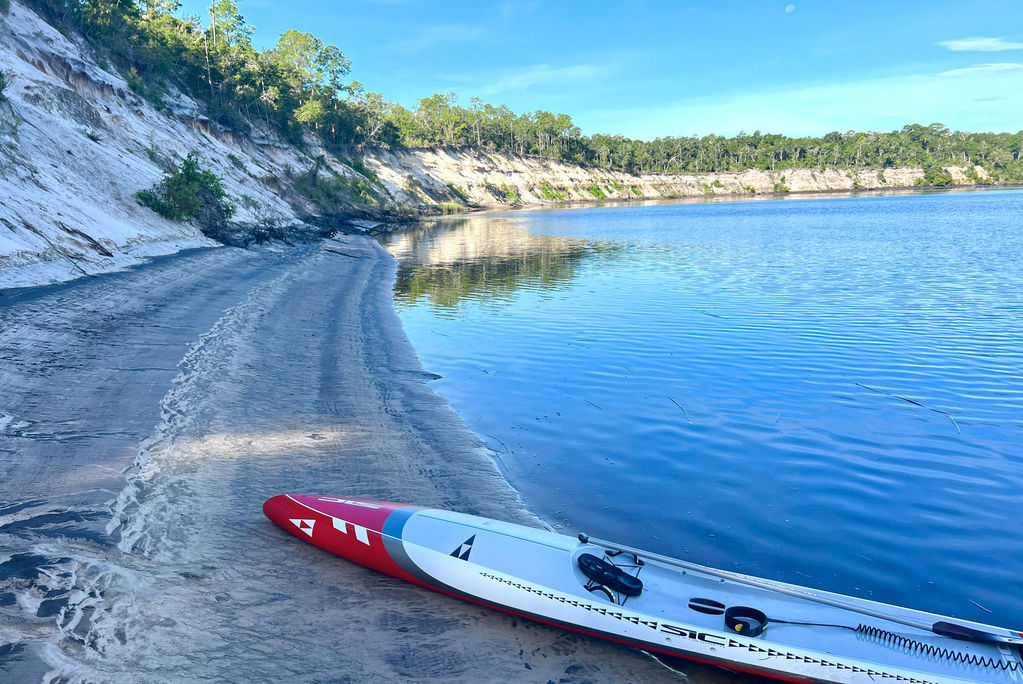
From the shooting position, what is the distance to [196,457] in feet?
28.3

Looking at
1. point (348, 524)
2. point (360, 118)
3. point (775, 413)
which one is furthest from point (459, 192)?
A: point (348, 524)

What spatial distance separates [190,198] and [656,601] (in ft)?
99.1

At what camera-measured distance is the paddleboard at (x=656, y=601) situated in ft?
17.3

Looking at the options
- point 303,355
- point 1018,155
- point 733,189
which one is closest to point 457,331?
point 303,355

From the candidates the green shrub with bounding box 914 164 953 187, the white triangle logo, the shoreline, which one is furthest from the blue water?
the green shrub with bounding box 914 164 953 187

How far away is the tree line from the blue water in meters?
37.7

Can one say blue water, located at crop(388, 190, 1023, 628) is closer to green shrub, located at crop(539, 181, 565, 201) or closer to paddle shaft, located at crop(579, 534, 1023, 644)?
paddle shaft, located at crop(579, 534, 1023, 644)

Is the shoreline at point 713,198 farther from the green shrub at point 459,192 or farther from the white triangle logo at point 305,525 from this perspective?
the white triangle logo at point 305,525

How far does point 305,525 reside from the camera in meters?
7.14

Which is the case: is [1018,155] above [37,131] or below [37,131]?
above

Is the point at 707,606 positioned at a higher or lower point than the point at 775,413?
lower

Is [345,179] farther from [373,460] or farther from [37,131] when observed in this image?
[373,460]

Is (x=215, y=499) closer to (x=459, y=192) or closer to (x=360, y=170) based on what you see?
(x=360, y=170)

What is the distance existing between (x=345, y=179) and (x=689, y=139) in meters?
134
